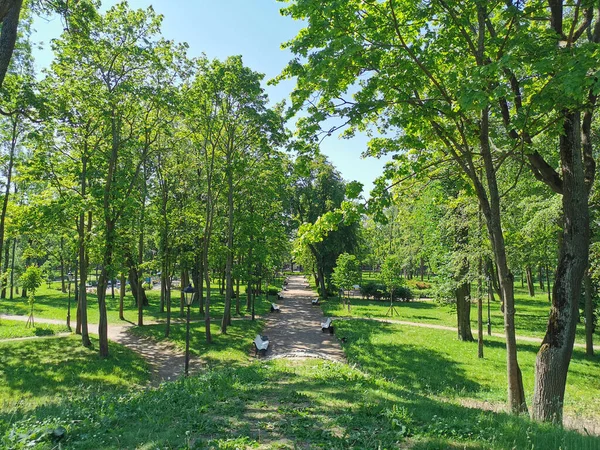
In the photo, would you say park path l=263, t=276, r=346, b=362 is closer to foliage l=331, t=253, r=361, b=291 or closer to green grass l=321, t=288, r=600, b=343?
green grass l=321, t=288, r=600, b=343

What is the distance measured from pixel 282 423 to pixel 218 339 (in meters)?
12.3

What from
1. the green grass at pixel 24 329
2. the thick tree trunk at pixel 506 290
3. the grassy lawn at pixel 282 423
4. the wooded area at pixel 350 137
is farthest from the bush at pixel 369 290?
the grassy lawn at pixel 282 423

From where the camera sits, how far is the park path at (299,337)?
14.1 metres

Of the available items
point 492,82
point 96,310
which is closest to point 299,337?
point 492,82

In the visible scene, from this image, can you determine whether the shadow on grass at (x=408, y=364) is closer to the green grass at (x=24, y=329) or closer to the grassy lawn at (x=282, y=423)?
the grassy lawn at (x=282, y=423)

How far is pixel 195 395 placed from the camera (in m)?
6.56

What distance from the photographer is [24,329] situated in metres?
18.1

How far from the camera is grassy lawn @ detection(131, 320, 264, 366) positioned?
13.8 meters

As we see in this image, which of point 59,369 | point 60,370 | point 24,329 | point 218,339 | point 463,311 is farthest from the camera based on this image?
point 24,329

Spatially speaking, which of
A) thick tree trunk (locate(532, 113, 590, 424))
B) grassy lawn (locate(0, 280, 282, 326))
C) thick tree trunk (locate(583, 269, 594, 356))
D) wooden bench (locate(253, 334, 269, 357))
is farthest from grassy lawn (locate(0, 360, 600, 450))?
grassy lawn (locate(0, 280, 282, 326))

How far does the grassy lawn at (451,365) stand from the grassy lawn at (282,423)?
14.0ft

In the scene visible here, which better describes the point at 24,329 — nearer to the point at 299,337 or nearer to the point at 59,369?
the point at 59,369

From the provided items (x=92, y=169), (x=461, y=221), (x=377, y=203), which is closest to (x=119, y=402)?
(x=377, y=203)

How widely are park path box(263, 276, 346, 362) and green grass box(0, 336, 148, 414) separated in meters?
5.03
